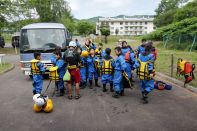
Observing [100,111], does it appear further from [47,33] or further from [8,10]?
[8,10]

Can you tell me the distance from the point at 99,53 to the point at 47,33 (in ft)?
9.32

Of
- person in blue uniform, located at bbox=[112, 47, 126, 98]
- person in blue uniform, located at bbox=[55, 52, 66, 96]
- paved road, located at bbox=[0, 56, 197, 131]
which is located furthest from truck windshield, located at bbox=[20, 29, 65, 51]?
person in blue uniform, located at bbox=[112, 47, 126, 98]

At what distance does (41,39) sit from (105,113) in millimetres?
6315

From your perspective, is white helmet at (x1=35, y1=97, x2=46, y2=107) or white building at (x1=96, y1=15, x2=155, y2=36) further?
white building at (x1=96, y1=15, x2=155, y2=36)

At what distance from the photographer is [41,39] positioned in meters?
12.4

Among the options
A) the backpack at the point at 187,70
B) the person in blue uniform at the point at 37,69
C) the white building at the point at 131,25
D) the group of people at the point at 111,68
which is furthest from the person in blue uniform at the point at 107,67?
the white building at the point at 131,25

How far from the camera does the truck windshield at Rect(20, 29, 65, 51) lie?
39.9ft

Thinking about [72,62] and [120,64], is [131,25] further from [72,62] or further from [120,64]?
[72,62]

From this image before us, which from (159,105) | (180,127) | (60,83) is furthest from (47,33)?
(180,127)

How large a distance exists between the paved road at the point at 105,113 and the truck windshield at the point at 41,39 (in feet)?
9.58

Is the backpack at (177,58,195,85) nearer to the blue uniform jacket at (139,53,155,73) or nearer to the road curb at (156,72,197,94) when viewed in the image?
the road curb at (156,72,197,94)

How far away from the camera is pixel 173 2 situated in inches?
3398

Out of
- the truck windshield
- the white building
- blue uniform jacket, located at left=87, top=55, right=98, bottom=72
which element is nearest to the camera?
blue uniform jacket, located at left=87, top=55, right=98, bottom=72

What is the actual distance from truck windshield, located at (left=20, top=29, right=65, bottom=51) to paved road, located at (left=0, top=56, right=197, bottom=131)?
9.58 ft
